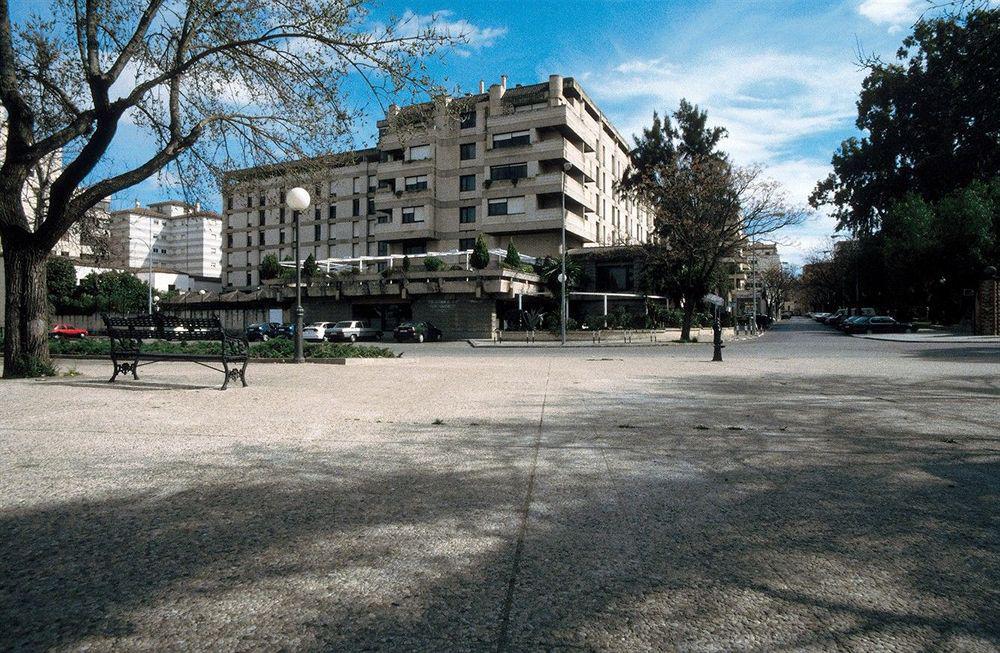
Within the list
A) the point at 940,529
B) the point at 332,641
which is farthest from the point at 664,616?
the point at 940,529

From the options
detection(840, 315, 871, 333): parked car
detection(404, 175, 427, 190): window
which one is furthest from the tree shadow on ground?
detection(404, 175, 427, 190): window

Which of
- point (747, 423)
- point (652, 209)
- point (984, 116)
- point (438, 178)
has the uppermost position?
point (438, 178)

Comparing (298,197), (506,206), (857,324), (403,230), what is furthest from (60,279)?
(857,324)

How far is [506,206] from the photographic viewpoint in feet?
169

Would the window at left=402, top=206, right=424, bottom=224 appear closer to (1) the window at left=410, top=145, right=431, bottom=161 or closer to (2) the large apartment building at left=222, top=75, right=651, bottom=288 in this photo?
(2) the large apartment building at left=222, top=75, right=651, bottom=288

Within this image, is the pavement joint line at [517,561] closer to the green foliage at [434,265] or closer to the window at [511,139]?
the green foliage at [434,265]

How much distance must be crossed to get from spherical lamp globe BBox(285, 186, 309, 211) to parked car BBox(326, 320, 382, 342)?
26.8 metres

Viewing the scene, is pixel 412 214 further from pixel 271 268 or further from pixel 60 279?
pixel 60 279

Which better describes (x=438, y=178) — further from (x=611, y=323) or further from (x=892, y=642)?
(x=892, y=642)

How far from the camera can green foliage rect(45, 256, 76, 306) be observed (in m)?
52.4

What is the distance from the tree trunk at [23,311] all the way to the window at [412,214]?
4525cm

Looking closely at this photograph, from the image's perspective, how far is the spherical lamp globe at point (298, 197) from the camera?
42.8 ft

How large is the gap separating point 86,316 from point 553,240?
1636 inches

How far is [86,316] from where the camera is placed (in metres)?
56.0
